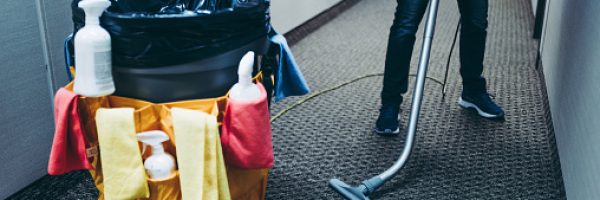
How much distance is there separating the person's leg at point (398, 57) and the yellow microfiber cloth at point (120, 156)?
2.69 ft

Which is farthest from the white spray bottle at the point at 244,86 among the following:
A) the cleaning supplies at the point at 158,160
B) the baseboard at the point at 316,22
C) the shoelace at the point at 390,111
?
the baseboard at the point at 316,22

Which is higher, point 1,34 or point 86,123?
point 1,34

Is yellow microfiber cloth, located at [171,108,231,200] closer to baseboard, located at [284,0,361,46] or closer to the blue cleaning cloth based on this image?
the blue cleaning cloth

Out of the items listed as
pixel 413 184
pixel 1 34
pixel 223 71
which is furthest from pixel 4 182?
pixel 413 184

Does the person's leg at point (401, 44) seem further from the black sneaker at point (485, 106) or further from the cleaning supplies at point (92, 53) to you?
the cleaning supplies at point (92, 53)

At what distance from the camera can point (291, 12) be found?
2.72 m

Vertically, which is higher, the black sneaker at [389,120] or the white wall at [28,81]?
the white wall at [28,81]

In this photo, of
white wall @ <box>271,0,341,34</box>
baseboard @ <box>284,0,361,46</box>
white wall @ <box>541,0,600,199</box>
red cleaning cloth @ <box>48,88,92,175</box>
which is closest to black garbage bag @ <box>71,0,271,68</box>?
red cleaning cloth @ <box>48,88,92,175</box>

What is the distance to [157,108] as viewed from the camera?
0.98 metres

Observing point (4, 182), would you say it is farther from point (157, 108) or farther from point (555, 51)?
point (555, 51)

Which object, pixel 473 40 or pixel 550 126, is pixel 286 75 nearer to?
pixel 473 40

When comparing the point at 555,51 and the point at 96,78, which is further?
the point at 555,51

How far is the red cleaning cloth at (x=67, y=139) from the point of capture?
0.96 metres

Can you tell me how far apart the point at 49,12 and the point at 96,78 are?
460 millimetres
